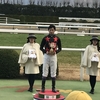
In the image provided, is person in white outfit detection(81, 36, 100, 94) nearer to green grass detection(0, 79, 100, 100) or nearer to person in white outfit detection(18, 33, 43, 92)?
green grass detection(0, 79, 100, 100)

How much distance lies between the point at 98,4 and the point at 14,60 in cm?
4666

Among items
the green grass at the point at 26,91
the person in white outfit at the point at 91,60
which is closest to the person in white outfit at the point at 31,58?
the green grass at the point at 26,91

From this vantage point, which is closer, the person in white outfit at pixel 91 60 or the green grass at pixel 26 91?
the green grass at pixel 26 91

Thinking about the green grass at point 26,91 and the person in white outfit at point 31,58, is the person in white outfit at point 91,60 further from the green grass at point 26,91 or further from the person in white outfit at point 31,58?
the person in white outfit at point 31,58

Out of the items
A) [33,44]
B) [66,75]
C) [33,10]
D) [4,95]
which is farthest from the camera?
[33,10]

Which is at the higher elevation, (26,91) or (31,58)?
(31,58)

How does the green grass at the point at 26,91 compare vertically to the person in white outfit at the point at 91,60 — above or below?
below

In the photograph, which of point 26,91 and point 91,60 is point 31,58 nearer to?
point 26,91

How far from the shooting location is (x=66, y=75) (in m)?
10.1

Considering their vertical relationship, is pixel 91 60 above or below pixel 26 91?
above

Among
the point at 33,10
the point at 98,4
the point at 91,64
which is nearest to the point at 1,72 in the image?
the point at 91,64

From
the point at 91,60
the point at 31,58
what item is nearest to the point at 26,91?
the point at 31,58

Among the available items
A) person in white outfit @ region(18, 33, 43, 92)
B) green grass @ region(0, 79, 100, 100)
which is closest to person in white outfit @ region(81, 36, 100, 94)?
A: green grass @ region(0, 79, 100, 100)

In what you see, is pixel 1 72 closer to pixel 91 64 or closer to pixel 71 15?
pixel 91 64
